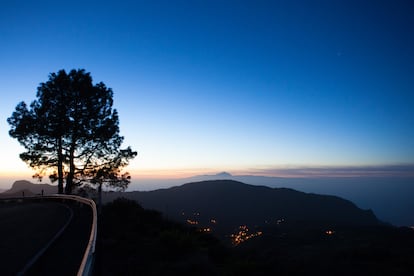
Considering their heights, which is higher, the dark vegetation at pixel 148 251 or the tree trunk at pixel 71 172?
the tree trunk at pixel 71 172

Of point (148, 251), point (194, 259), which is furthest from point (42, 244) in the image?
point (194, 259)

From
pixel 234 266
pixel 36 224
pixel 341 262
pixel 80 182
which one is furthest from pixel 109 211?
pixel 341 262

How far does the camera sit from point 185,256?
9172mm

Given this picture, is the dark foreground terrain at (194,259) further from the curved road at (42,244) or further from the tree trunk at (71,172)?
the tree trunk at (71,172)

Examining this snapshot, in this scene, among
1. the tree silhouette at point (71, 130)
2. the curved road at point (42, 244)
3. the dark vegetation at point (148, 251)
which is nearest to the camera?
the curved road at point (42, 244)

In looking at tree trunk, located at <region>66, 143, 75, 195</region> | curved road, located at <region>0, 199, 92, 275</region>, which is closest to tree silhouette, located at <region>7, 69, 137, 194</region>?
tree trunk, located at <region>66, 143, 75, 195</region>

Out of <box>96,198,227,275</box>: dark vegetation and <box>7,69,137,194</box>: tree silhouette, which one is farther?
<box>7,69,137,194</box>: tree silhouette

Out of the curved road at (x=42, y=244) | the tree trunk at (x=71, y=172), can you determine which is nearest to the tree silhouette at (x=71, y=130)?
the tree trunk at (x=71, y=172)

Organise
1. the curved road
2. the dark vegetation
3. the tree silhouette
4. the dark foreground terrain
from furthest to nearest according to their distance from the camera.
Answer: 1. the tree silhouette
2. the dark foreground terrain
3. the dark vegetation
4. the curved road

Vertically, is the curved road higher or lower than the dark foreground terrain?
higher

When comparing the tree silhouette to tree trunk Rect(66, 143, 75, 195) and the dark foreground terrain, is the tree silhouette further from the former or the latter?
the dark foreground terrain

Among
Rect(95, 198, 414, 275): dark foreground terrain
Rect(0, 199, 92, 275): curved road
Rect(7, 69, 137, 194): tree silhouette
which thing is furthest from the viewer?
Rect(7, 69, 137, 194): tree silhouette

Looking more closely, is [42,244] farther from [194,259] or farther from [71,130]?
[71,130]

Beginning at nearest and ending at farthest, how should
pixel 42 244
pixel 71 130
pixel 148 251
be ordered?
pixel 42 244
pixel 148 251
pixel 71 130
